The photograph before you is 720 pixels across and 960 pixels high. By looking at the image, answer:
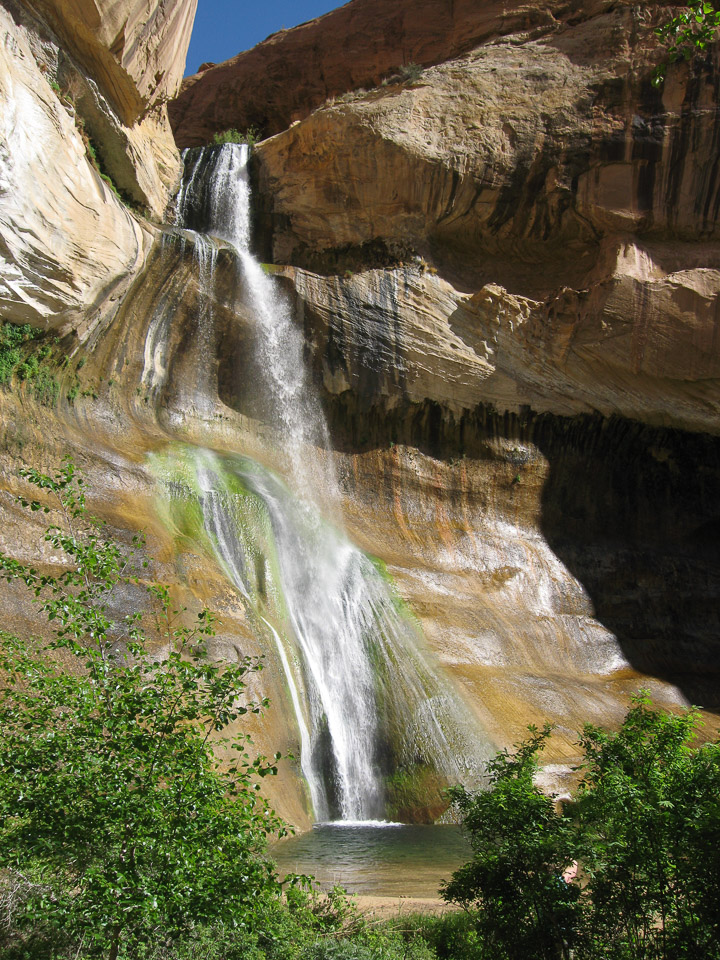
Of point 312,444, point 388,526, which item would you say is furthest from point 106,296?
point 388,526

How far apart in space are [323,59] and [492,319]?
1627 centimetres

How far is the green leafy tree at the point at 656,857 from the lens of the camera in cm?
400

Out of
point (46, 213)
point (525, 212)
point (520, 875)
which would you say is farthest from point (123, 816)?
point (525, 212)

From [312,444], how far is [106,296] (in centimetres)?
620

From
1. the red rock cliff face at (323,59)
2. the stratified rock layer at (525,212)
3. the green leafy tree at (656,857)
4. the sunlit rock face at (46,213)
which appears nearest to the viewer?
the green leafy tree at (656,857)

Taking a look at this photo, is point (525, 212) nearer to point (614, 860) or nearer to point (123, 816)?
point (614, 860)

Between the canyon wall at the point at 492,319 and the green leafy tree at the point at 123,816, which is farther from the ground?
the canyon wall at the point at 492,319

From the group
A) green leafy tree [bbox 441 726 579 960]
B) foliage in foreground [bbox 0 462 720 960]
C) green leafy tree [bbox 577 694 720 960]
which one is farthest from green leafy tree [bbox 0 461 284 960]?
green leafy tree [bbox 577 694 720 960]

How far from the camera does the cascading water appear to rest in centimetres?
1148

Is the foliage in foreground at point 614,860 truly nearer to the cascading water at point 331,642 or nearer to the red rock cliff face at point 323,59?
the cascading water at point 331,642

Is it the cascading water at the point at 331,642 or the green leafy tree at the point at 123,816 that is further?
the cascading water at the point at 331,642

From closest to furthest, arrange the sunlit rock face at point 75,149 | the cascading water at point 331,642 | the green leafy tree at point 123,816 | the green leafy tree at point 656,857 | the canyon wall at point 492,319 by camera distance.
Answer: the green leafy tree at point 123,816, the green leafy tree at point 656,857, the cascading water at point 331,642, the sunlit rock face at point 75,149, the canyon wall at point 492,319

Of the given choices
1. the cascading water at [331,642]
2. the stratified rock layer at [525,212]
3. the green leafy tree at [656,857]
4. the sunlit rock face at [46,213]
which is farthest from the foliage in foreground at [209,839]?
the stratified rock layer at [525,212]

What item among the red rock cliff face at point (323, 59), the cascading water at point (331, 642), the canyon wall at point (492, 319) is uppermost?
the red rock cliff face at point (323, 59)
